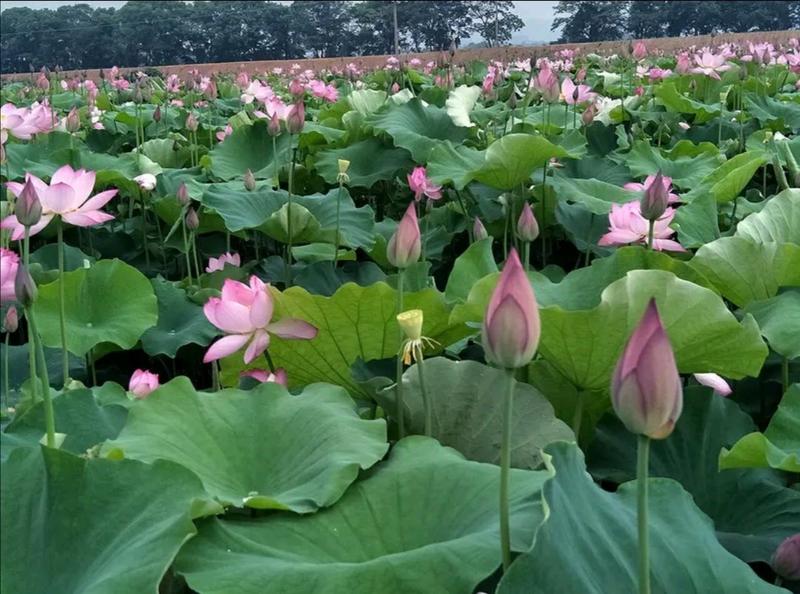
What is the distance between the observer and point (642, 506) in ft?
1.70

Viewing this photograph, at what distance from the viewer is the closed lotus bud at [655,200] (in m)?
1.16

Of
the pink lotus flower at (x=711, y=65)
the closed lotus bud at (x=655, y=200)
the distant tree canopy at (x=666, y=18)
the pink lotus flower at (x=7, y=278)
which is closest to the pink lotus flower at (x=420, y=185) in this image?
the closed lotus bud at (x=655, y=200)

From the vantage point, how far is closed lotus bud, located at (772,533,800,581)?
2.34 ft

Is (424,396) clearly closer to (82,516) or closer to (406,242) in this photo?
(406,242)

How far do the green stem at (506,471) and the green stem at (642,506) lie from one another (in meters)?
0.09

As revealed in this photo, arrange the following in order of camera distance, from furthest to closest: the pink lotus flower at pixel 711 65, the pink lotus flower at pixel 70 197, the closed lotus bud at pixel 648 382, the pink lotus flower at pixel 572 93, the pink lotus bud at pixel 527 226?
the pink lotus flower at pixel 711 65 < the pink lotus flower at pixel 572 93 < the pink lotus bud at pixel 527 226 < the pink lotus flower at pixel 70 197 < the closed lotus bud at pixel 648 382

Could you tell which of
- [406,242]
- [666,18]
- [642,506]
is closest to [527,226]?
[406,242]

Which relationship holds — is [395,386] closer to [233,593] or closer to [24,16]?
[233,593]

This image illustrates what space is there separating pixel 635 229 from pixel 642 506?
0.83m

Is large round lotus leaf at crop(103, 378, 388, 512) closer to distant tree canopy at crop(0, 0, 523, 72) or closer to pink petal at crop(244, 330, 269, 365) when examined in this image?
pink petal at crop(244, 330, 269, 365)

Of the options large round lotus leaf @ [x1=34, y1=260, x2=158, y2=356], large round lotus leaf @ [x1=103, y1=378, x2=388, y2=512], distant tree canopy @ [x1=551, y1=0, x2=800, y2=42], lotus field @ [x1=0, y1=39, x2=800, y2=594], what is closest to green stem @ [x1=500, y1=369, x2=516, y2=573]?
lotus field @ [x1=0, y1=39, x2=800, y2=594]

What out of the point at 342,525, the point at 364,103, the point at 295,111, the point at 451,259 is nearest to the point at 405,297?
the point at 342,525

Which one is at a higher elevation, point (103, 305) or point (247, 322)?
point (247, 322)

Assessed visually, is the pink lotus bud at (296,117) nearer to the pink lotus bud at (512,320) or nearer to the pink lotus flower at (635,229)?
the pink lotus flower at (635,229)
